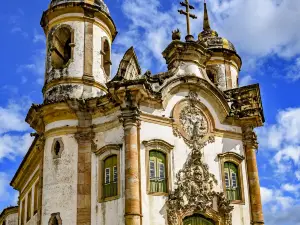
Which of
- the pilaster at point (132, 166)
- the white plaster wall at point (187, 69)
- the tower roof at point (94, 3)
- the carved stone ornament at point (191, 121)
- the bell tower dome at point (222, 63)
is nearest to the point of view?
the pilaster at point (132, 166)

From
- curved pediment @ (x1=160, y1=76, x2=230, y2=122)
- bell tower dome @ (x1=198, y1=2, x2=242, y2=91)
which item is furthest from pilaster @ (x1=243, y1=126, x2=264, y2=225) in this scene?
bell tower dome @ (x1=198, y1=2, x2=242, y2=91)

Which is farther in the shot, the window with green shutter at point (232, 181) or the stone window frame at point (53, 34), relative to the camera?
the stone window frame at point (53, 34)

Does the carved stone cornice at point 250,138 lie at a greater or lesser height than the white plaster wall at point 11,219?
greater

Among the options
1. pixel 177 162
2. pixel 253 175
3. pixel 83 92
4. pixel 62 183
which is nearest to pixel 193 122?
pixel 177 162

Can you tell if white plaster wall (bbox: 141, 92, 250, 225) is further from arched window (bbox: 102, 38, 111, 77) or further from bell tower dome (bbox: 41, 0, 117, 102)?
arched window (bbox: 102, 38, 111, 77)

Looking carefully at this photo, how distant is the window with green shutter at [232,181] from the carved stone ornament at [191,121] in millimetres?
1690

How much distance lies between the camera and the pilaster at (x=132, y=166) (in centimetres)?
1847

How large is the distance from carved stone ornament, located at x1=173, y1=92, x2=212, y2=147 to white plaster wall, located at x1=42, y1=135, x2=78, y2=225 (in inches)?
172

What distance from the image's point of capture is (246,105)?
23.5 metres

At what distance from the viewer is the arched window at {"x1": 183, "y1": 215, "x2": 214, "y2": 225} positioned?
20081 millimetres

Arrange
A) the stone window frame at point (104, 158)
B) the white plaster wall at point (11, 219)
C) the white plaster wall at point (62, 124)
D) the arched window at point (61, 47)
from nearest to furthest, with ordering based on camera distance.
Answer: the stone window frame at point (104, 158)
the white plaster wall at point (62, 124)
the arched window at point (61, 47)
the white plaster wall at point (11, 219)

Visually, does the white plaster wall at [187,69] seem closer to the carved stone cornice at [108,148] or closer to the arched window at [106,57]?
the arched window at [106,57]

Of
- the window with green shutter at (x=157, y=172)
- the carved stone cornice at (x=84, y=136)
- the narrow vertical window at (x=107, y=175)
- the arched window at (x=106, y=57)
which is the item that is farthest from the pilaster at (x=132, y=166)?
the arched window at (x=106, y=57)

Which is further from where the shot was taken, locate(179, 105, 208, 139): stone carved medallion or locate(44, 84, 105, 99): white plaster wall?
locate(44, 84, 105, 99): white plaster wall
